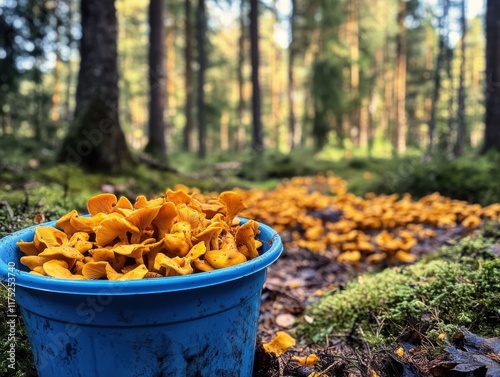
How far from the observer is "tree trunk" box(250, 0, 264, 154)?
11141 millimetres

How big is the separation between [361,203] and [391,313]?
3.06 m

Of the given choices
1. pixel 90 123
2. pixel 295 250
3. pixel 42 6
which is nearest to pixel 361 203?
pixel 295 250

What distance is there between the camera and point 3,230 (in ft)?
7.55

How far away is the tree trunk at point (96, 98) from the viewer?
17.6 ft

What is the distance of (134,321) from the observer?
1.20 m

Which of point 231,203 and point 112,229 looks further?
point 231,203

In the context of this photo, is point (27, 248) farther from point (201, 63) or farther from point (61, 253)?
point (201, 63)

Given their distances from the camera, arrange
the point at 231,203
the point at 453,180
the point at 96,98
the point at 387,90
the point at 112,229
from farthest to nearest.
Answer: the point at 387,90, the point at 453,180, the point at 96,98, the point at 231,203, the point at 112,229

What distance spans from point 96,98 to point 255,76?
7.04 meters

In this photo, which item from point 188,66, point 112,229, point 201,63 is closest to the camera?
point 112,229

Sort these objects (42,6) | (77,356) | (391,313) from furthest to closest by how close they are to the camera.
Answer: (42,6) → (391,313) → (77,356)

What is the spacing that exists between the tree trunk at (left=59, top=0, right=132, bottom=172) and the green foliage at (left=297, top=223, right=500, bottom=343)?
12.7 feet

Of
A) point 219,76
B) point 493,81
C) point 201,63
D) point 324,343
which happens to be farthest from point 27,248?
point 219,76

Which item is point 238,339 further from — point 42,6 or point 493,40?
point 493,40
